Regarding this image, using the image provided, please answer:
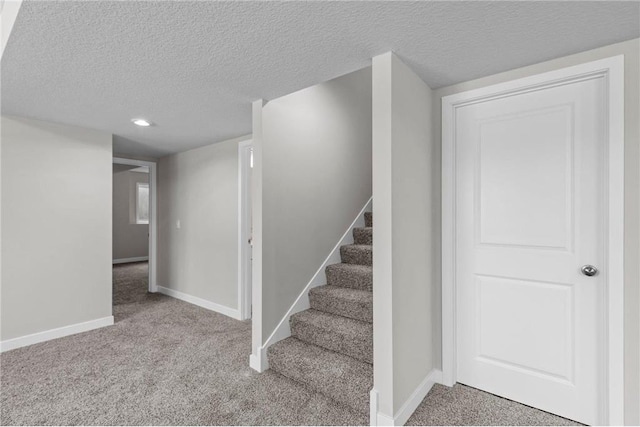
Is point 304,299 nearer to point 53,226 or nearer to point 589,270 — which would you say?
point 589,270

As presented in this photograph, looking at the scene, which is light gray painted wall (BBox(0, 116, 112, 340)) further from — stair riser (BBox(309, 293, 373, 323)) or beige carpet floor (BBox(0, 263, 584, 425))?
stair riser (BBox(309, 293, 373, 323))

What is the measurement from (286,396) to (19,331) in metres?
2.69

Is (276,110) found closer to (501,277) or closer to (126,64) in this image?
(126,64)

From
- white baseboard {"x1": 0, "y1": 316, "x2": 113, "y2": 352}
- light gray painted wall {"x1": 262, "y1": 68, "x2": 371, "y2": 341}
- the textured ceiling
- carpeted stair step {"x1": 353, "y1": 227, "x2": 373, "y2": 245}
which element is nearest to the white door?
the textured ceiling

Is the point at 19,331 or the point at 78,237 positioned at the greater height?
the point at 78,237

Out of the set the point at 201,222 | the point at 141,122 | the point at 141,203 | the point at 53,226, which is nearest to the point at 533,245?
the point at 141,122

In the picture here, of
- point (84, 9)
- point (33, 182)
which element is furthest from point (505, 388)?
point (33, 182)

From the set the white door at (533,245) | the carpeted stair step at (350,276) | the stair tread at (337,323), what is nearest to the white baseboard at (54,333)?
the stair tread at (337,323)

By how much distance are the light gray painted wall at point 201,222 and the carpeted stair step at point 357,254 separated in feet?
4.62

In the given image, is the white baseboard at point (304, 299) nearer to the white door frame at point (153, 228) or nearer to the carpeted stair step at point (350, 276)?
the carpeted stair step at point (350, 276)

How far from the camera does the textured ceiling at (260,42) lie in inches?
55.3

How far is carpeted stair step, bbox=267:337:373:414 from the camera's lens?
6.48ft

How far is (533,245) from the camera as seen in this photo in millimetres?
1976

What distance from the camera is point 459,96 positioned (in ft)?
7.16
